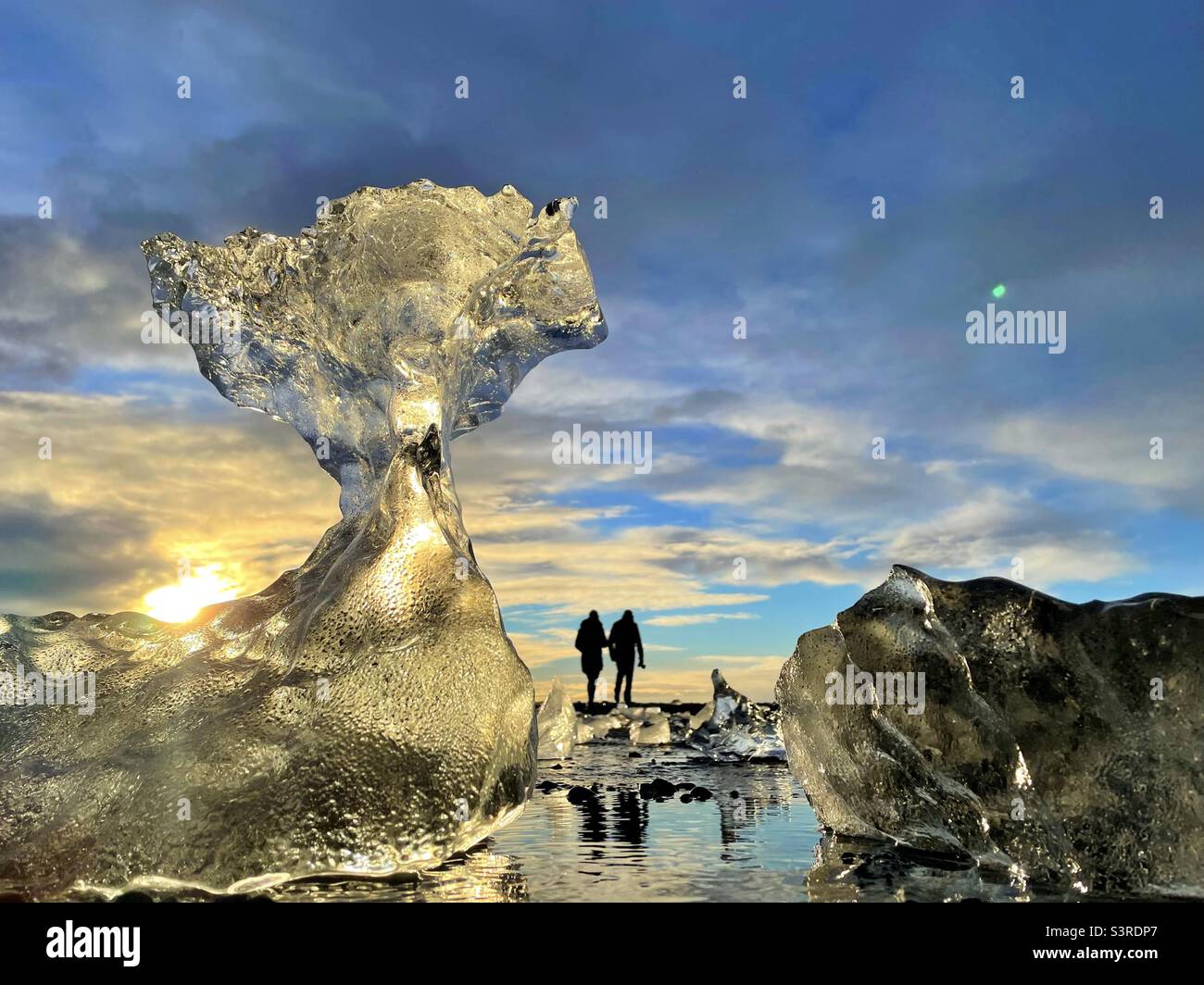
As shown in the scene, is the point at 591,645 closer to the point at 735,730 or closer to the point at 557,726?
the point at 557,726

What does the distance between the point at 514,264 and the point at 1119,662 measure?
4.02m

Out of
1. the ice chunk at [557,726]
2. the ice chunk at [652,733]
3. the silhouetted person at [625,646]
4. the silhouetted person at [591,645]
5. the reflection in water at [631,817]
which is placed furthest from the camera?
the silhouetted person at [625,646]

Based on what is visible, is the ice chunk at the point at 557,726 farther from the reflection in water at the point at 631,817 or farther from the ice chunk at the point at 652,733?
the reflection in water at the point at 631,817

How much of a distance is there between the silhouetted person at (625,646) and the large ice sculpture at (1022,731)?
15.4 metres

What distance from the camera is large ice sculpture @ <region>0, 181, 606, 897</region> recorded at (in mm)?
4039

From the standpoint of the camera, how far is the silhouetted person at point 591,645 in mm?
20016

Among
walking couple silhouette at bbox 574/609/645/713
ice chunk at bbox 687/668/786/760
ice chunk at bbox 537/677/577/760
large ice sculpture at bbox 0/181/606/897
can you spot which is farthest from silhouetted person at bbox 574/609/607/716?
large ice sculpture at bbox 0/181/606/897

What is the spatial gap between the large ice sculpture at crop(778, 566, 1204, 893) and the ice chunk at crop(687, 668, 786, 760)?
446cm

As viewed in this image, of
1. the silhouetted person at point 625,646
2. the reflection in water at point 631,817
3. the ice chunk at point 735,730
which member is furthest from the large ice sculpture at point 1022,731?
the silhouetted person at point 625,646

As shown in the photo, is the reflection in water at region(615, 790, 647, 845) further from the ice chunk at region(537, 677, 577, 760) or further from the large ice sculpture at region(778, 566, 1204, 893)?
the ice chunk at region(537, 677, 577, 760)

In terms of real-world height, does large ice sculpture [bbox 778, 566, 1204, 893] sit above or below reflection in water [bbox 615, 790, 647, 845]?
above

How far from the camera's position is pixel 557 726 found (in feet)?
35.0
